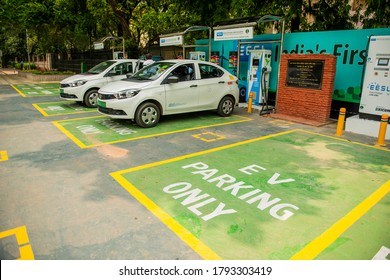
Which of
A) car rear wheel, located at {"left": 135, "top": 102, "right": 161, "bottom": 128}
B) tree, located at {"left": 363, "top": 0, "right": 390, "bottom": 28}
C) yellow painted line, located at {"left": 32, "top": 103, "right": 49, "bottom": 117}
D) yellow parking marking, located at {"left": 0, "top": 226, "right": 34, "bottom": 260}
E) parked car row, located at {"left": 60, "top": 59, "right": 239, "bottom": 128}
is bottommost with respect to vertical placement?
yellow parking marking, located at {"left": 0, "top": 226, "right": 34, "bottom": 260}

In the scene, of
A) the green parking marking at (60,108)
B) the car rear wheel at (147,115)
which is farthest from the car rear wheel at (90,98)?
the car rear wheel at (147,115)

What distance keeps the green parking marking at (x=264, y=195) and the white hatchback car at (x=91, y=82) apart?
6.10 metres

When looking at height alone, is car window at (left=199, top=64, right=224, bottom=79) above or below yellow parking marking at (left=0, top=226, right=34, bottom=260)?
above

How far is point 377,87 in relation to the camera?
773 centimetres

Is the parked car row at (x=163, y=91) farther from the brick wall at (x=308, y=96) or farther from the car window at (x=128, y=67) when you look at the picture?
the brick wall at (x=308, y=96)

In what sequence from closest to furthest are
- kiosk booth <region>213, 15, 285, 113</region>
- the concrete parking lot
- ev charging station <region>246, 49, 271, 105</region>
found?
the concrete parking lot, kiosk booth <region>213, 15, 285, 113</region>, ev charging station <region>246, 49, 271, 105</region>

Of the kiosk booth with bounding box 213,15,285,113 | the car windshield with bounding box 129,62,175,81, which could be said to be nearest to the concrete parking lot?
the car windshield with bounding box 129,62,175,81

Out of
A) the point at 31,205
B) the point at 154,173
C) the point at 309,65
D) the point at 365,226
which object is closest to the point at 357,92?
the point at 309,65

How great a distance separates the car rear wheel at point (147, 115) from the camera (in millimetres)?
7836

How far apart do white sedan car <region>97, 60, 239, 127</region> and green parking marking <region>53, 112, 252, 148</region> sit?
1.14 feet

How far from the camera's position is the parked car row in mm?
7711

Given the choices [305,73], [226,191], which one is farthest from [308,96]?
[226,191]

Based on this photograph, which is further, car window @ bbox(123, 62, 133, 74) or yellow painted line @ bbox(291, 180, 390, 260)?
car window @ bbox(123, 62, 133, 74)

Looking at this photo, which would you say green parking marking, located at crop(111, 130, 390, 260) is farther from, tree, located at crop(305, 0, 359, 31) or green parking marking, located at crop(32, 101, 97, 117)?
tree, located at crop(305, 0, 359, 31)
